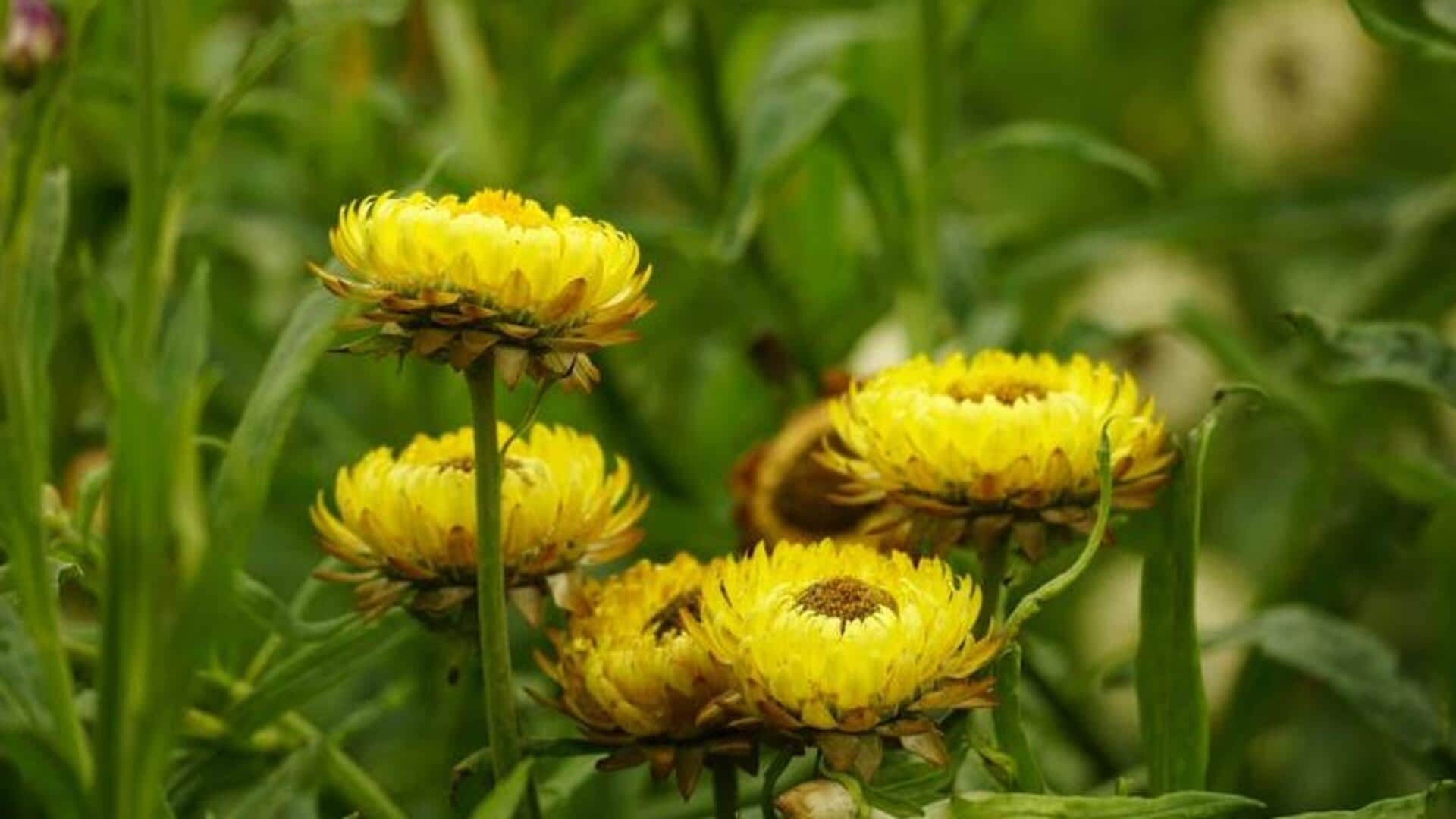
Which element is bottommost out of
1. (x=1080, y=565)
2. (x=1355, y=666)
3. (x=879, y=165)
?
(x=1355, y=666)

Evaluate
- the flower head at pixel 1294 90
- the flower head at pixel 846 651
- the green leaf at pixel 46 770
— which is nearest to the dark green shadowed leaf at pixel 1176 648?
the flower head at pixel 846 651

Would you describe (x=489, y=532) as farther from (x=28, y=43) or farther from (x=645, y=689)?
(x=28, y=43)

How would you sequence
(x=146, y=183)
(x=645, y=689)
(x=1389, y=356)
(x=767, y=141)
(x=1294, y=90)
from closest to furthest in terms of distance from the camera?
(x=146, y=183) → (x=645, y=689) → (x=1389, y=356) → (x=767, y=141) → (x=1294, y=90)

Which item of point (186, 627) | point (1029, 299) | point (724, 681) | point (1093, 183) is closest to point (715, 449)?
point (1029, 299)

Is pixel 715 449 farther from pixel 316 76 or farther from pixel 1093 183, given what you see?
pixel 1093 183

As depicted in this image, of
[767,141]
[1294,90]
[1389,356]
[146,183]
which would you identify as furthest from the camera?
[1294,90]

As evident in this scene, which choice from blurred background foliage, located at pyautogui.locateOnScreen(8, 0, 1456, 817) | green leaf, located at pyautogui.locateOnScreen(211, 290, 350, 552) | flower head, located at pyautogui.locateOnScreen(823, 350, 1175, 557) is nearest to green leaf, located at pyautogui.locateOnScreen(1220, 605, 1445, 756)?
blurred background foliage, located at pyautogui.locateOnScreen(8, 0, 1456, 817)

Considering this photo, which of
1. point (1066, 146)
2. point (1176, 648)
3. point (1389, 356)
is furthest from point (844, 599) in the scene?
point (1066, 146)
